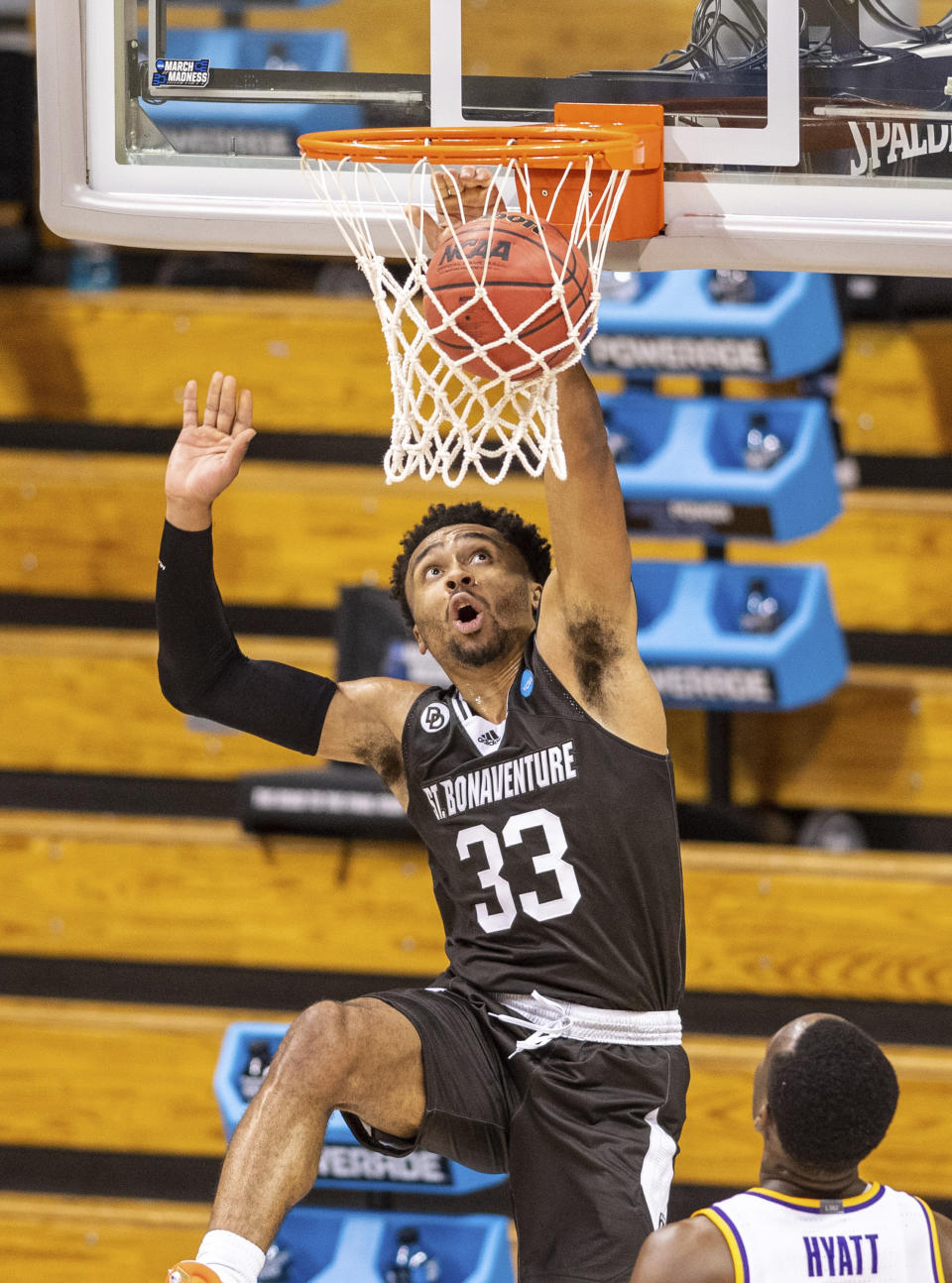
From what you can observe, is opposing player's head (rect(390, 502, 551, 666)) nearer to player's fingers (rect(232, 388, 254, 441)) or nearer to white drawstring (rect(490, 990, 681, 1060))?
player's fingers (rect(232, 388, 254, 441))

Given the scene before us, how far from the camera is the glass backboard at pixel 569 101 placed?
329cm

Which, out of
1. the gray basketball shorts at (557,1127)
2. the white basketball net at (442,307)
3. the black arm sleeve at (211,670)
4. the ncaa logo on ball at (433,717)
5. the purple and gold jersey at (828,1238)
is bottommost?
the gray basketball shorts at (557,1127)

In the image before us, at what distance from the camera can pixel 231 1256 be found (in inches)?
107

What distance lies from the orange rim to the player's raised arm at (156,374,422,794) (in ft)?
1.73

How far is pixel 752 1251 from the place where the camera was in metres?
2.55

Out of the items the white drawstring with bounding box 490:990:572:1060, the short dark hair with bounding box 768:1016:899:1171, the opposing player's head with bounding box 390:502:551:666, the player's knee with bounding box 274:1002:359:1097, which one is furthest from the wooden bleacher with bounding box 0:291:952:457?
the short dark hair with bounding box 768:1016:899:1171

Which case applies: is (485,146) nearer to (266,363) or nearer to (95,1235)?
(266,363)

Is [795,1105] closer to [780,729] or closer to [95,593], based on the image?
[780,729]

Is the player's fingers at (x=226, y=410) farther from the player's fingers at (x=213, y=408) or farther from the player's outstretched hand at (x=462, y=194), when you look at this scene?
the player's outstretched hand at (x=462, y=194)

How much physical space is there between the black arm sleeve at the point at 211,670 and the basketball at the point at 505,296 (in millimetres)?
721

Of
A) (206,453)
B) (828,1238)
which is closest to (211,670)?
(206,453)

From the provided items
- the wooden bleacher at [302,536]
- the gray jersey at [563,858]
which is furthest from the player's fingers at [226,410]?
the wooden bleacher at [302,536]

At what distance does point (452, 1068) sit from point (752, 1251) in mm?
795

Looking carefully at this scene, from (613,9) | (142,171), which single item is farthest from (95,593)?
(613,9)
